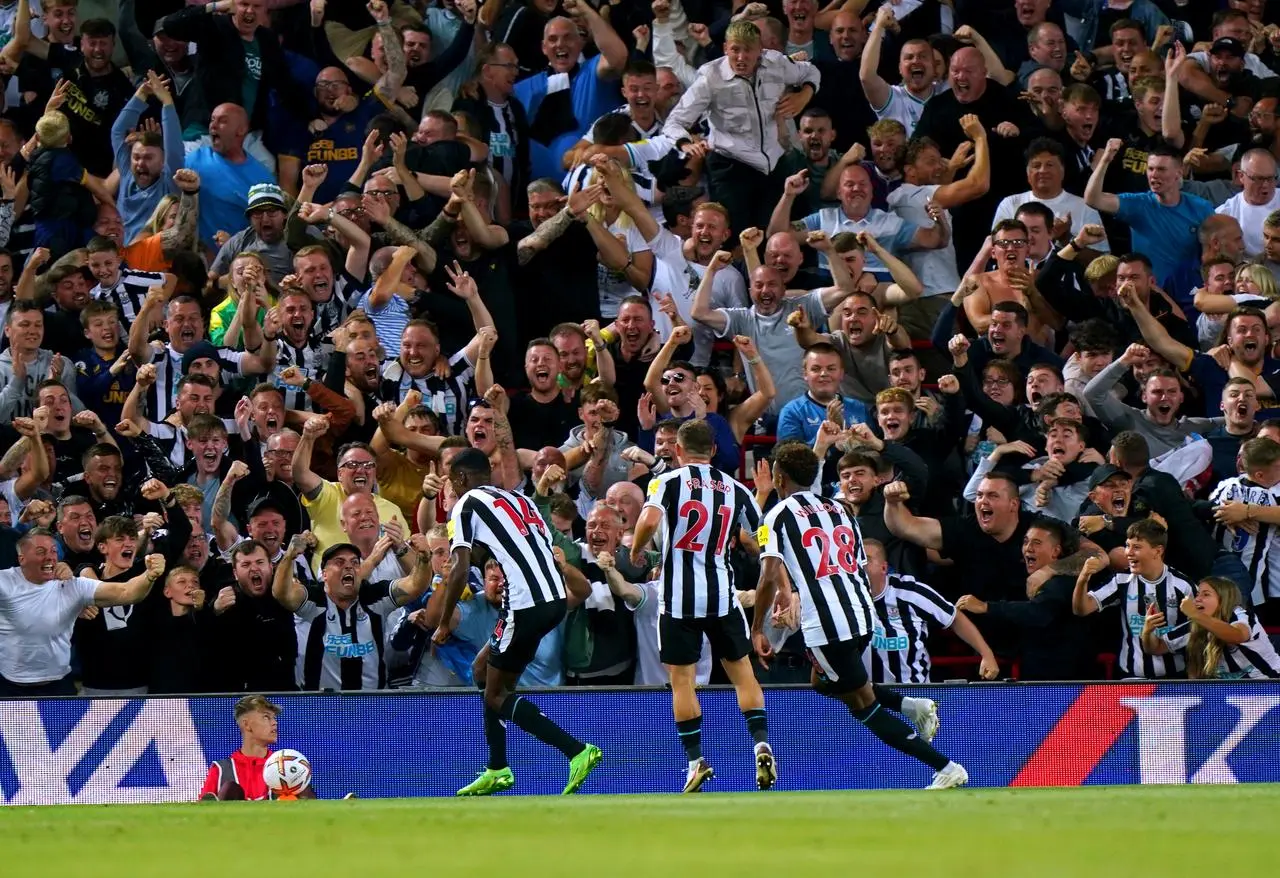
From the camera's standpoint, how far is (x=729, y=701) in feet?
37.4

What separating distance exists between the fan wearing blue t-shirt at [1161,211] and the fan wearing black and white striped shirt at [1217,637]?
426 cm

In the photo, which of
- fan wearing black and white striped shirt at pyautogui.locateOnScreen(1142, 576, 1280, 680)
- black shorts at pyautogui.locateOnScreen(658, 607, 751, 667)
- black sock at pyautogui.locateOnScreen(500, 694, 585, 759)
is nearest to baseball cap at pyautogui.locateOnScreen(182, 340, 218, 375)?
black sock at pyautogui.locateOnScreen(500, 694, 585, 759)

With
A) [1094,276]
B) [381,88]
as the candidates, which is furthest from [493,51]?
[1094,276]

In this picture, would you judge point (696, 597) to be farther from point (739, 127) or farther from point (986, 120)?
point (986, 120)

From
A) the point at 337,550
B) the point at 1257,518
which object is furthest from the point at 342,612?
the point at 1257,518

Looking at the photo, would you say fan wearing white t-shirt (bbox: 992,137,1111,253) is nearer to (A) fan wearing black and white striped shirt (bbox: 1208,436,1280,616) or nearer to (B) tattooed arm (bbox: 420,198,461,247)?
(A) fan wearing black and white striped shirt (bbox: 1208,436,1280,616)

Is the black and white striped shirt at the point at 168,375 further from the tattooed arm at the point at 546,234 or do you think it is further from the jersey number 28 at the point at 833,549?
the jersey number 28 at the point at 833,549

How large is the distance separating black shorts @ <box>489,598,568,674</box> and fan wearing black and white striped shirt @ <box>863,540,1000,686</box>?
7.00 feet

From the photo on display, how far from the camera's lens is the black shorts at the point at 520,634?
10.7m

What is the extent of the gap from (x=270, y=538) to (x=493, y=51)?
5.37 metres

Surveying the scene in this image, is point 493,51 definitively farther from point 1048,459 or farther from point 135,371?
point 1048,459

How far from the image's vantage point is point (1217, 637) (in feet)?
37.7

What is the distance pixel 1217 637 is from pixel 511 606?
3.94m

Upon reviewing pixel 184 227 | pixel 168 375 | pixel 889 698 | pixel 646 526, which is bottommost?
pixel 889 698
